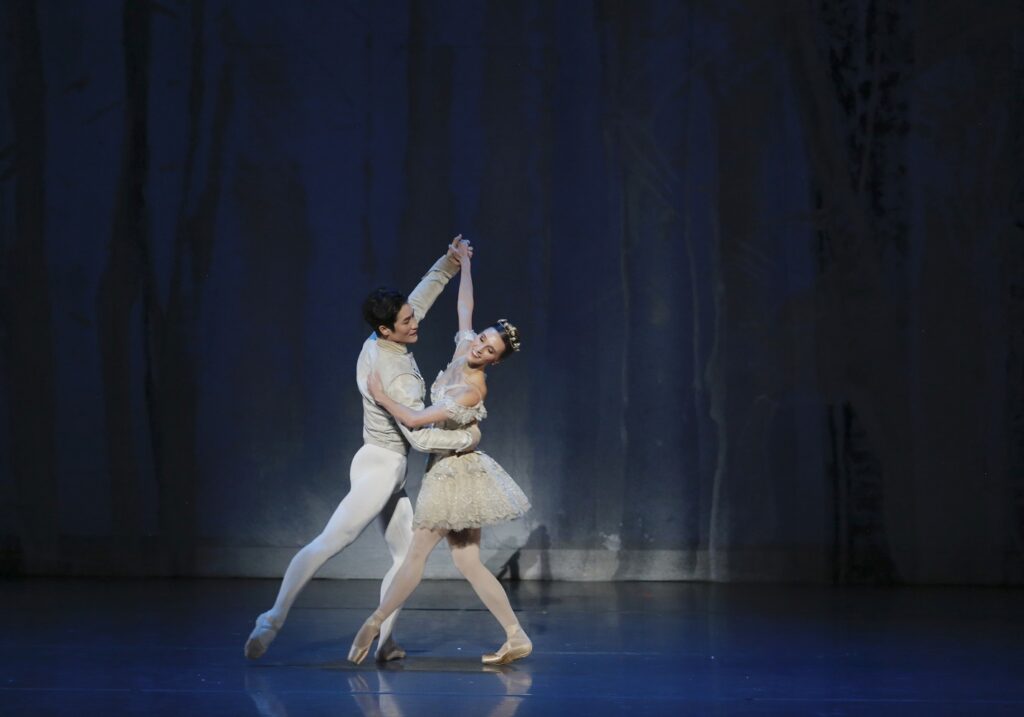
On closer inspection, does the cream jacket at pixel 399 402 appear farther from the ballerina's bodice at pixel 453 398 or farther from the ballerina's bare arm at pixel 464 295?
the ballerina's bare arm at pixel 464 295

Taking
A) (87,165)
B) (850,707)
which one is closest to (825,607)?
(850,707)

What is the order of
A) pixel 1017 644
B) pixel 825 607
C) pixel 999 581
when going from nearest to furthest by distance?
pixel 1017 644 → pixel 825 607 → pixel 999 581

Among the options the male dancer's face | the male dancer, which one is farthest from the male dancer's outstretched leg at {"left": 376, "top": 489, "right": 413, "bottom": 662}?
Result: the male dancer's face

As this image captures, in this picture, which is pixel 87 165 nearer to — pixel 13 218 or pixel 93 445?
pixel 13 218

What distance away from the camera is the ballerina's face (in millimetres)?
4387

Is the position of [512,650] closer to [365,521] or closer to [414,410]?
[365,521]

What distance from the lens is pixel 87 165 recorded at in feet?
21.2

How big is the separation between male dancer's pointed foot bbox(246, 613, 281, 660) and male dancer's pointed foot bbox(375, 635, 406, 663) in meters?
0.36

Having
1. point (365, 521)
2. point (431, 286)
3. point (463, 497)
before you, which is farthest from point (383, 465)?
point (431, 286)

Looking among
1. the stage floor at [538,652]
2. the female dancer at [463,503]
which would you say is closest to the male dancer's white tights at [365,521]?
the female dancer at [463,503]

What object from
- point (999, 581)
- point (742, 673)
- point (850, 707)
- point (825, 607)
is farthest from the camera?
point (999, 581)

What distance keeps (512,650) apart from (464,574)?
0.29 metres

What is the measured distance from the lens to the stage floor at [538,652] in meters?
3.81

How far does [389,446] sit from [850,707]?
1719 millimetres
